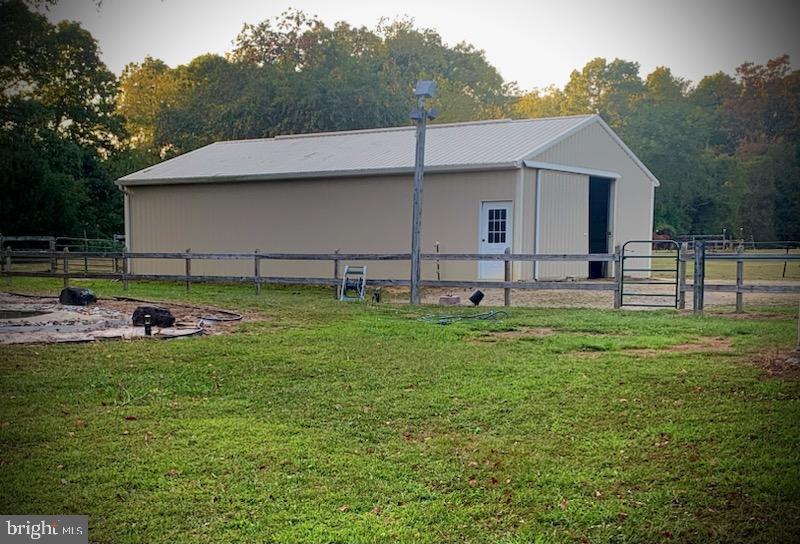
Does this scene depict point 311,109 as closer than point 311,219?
No

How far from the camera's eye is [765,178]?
5.06 m

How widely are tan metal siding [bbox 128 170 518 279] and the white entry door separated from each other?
0.48 feet

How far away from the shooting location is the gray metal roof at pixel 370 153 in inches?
587

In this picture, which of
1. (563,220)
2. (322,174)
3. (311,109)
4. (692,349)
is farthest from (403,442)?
(311,109)

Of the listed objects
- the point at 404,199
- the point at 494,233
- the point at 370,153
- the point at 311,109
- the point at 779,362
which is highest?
the point at 311,109

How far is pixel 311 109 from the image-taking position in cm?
2775

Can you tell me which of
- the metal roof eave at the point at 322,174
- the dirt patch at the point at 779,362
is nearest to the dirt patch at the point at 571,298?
the metal roof eave at the point at 322,174

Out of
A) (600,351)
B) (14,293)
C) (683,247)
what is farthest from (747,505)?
(14,293)

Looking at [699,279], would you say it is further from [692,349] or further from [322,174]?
[322,174]

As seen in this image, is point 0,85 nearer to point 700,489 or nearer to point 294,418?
point 294,418

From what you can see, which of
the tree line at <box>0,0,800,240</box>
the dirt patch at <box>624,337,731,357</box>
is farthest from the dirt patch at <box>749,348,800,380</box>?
the tree line at <box>0,0,800,240</box>

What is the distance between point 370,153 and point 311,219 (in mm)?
1889

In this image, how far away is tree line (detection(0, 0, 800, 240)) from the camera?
444 cm

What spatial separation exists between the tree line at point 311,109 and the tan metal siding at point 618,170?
728 mm
